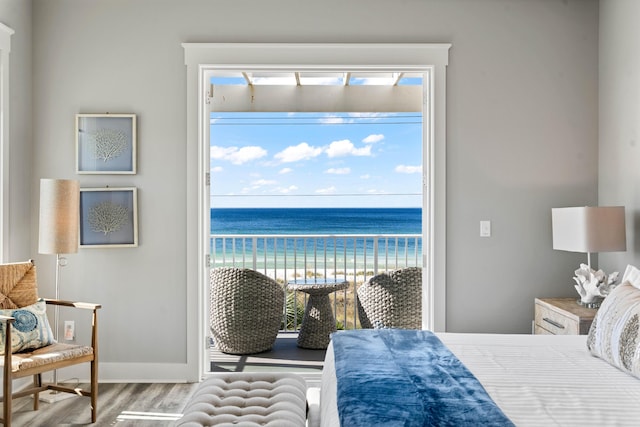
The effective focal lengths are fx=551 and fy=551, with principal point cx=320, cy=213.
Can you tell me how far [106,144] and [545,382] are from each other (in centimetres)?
324

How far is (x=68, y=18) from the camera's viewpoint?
3.97 metres

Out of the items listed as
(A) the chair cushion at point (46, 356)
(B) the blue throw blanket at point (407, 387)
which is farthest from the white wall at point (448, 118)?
(B) the blue throw blanket at point (407, 387)

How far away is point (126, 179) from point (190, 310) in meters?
1.05

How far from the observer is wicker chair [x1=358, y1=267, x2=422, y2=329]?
16.1ft

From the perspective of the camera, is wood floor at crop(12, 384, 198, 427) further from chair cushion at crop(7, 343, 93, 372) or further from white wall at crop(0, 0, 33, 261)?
white wall at crop(0, 0, 33, 261)

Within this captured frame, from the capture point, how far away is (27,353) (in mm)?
3166

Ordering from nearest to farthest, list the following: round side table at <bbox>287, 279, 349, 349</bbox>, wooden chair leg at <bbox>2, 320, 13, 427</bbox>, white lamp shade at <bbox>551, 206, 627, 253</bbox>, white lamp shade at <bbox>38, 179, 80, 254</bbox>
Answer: wooden chair leg at <bbox>2, 320, 13, 427</bbox>, white lamp shade at <bbox>551, 206, 627, 253</bbox>, white lamp shade at <bbox>38, 179, 80, 254</bbox>, round side table at <bbox>287, 279, 349, 349</bbox>

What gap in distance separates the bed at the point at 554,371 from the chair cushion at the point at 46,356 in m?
1.47

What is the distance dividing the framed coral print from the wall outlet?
1101 millimetres

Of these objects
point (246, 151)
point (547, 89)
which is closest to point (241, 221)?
point (246, 151)

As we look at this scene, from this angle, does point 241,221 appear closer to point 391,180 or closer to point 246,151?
point 246,151

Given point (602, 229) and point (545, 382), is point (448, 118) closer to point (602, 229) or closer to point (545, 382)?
point (602, 229)

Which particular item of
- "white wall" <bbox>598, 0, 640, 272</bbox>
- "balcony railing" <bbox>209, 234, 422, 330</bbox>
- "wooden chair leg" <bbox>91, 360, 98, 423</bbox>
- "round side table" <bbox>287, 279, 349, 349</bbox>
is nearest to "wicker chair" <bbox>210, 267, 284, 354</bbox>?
"round side table" <bbox>287, 279, 349, 349</bbox>

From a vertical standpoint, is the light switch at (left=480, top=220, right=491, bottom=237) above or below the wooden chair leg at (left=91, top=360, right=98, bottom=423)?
above
